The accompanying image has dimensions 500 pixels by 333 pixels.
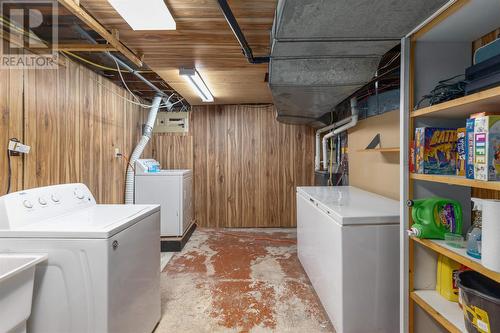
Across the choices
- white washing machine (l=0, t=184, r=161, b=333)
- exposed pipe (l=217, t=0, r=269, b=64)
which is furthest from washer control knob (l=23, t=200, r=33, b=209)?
exposed pipe (l=217, t=0, r=269, b=64)

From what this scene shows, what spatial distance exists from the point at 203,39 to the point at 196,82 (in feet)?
3.07

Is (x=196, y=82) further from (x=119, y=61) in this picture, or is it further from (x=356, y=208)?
(x=356, y=208)

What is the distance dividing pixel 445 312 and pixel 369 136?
1829 millimetres

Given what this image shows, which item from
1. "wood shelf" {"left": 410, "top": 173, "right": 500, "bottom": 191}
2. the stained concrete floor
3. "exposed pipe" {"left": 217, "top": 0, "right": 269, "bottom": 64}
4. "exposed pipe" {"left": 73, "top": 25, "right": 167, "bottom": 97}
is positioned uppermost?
"exposed pipe" {"left": 73, "top": 25, "right": 167, "bottom": 97}

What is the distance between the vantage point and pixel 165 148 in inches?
176

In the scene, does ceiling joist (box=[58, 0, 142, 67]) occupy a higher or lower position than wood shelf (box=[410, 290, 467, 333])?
higher

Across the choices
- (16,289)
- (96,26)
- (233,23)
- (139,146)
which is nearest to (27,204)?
(16,289)

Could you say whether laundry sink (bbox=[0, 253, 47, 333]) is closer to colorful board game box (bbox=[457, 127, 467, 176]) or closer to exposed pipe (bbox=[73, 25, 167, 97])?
exposed pipe (bbox=[73, 25, 167, 97])

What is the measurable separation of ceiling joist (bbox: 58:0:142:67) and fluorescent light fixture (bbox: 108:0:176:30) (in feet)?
0.71

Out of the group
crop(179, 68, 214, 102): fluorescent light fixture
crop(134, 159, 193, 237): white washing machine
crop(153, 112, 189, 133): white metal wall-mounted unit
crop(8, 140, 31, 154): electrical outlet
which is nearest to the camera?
crop(8, 140, 31, 154): electrical outlet

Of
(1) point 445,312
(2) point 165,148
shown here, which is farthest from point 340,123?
(2) point 165,148

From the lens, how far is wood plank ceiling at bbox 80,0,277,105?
1.63 metres

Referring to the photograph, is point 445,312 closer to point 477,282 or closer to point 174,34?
point 477,282

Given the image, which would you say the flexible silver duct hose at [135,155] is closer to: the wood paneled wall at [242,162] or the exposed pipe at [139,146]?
the exposed pipe at [139,146]
